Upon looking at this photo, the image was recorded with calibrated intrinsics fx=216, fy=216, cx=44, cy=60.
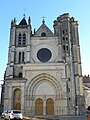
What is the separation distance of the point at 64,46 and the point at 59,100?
1015 cm

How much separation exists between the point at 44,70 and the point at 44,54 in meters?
4.22

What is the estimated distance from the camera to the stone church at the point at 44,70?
34000 millimetres

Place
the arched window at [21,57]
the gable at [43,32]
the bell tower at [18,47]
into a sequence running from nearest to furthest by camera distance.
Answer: the bell tower at [18,47] → the arched window at [21,57] → the gable at [43,32]

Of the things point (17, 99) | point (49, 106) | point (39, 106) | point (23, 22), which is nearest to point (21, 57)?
point (17, 99)

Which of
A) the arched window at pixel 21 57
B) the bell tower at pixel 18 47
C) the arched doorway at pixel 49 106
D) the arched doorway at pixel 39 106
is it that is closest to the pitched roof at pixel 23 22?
the bell tower at pixel 18 47

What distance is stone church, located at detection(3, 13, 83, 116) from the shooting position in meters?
Result: 34.0

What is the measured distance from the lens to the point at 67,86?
3519 centimetres

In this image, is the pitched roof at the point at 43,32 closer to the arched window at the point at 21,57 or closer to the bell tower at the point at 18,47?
the bell tower at the point at 18,47

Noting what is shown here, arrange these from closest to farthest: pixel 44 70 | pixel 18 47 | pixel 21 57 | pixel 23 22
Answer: pixel 44 70
pixel 21 57
pixel 18 47
pixel 23 22

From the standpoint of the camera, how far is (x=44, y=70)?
35.2 metres

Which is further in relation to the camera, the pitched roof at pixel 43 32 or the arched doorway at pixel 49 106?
the pitched roof at pixel 43 32

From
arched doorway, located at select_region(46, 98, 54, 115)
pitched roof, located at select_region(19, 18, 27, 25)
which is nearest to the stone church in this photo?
arched doorway, located at select_region(46, 98, 54, 115)

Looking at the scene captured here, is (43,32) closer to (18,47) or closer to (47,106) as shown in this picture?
(18,47)

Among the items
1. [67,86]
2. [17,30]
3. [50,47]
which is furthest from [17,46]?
[67,86]
